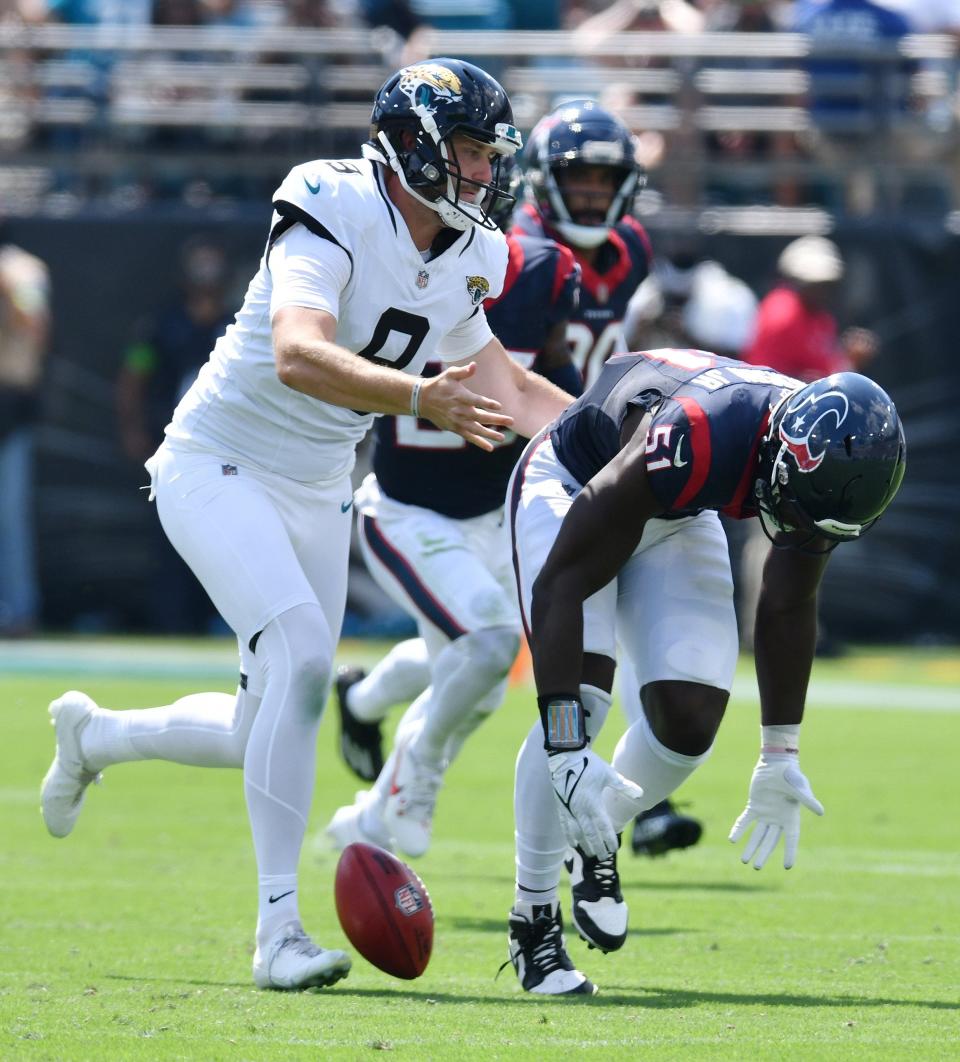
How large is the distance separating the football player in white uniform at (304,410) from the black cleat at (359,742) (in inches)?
84.6

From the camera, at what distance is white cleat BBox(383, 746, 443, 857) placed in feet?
20.6

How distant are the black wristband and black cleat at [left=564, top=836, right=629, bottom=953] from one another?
1.45 ft

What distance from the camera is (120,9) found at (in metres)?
14.2

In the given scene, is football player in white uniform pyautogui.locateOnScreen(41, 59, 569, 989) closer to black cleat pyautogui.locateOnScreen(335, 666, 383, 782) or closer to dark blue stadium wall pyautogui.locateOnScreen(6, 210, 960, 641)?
black cleat pyautogui.locateOnScreen(335, 666, 383, 782)

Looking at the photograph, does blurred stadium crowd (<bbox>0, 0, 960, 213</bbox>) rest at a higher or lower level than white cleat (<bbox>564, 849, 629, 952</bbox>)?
higher

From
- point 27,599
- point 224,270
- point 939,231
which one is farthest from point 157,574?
point 939,231

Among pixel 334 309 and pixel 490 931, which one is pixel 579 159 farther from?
pixel 490 931

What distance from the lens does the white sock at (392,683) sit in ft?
22.9

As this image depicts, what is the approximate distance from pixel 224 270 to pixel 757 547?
13.5ft

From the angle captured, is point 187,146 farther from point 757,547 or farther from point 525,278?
point 525,278

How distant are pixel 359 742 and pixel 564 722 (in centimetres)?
309

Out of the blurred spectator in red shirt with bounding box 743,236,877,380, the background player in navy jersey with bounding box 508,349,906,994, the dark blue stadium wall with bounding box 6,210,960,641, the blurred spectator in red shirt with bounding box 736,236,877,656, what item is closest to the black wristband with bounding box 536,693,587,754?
the background player in navy jersey with bounding box 508,349,906,994

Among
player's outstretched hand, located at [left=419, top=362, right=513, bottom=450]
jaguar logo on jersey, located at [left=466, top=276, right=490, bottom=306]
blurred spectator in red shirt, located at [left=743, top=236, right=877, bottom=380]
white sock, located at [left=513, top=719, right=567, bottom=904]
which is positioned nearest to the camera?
player's outstretched hand, located at [left=419, top=362, right=513, bottom=450]

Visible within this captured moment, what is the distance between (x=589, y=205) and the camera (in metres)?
7.00
